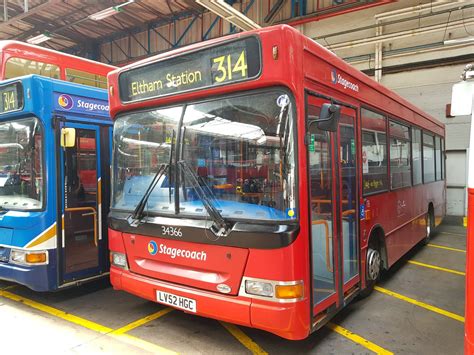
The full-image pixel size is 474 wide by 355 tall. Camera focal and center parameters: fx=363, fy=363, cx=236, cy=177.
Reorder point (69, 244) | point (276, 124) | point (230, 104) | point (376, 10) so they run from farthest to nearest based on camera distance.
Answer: point (376, 10)
point (69, 244)
point (230, 104)
point (276, 124)

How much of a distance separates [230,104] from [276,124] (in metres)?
0.50

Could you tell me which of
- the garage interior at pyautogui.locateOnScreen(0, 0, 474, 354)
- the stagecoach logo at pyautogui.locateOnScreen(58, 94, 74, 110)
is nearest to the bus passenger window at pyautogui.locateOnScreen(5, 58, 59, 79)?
the stagecoach logo at pyautogui.locateOnScreen(58, 94, 74, 110)

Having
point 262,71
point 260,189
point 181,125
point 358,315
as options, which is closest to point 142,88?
point 181,125

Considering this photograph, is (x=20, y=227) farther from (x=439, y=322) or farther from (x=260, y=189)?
(x=439, y=322)

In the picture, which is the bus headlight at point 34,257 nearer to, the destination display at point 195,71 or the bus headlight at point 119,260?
the bus headlight at point 119,260

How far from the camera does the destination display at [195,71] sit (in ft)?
10.0

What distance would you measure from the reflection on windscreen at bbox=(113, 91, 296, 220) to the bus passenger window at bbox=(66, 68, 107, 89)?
3863 mm

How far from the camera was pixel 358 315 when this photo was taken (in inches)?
168

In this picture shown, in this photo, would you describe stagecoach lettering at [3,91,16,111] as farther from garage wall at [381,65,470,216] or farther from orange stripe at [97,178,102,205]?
garage wall at [381,65,470,216]

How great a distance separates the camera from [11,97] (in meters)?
4.47

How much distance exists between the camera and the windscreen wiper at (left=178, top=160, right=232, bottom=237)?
3.09 m

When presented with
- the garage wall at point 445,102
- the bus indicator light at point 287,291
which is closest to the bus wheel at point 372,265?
the bus indicator light at point 287,291

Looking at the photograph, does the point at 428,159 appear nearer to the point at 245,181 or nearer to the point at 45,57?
the point at 245,181

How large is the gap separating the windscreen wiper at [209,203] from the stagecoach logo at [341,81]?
165cm
